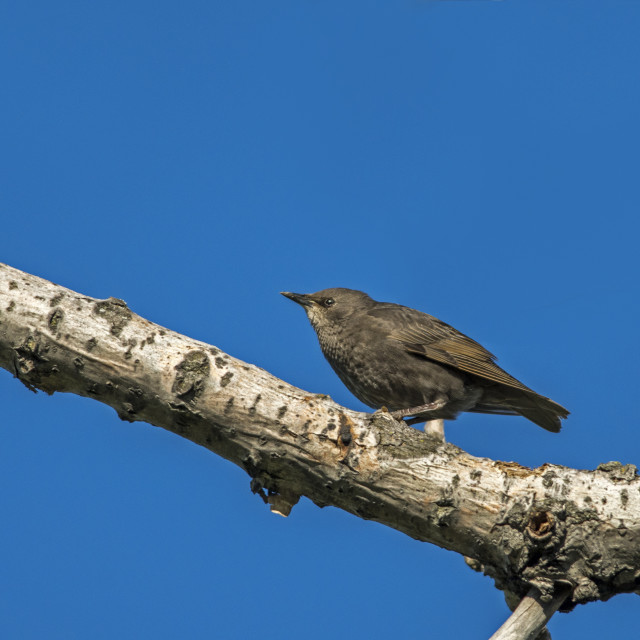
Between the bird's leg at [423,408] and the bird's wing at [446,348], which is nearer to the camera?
the bird's leg at [423,408]

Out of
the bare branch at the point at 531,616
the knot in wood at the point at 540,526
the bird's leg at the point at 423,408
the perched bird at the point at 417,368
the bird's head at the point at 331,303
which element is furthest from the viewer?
the bird's head at the point at 331,303

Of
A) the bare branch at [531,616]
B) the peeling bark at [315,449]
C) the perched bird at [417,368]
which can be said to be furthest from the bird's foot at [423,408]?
the bare branch at [531,616]

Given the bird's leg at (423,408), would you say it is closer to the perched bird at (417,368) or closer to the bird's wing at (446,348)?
the perched bird at (417,368)

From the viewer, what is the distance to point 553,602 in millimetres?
4211

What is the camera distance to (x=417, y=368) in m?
7.13

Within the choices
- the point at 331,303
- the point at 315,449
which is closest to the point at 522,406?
the point at 331,303

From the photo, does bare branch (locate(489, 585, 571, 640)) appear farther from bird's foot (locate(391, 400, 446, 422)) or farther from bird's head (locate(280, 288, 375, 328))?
bird's head (locate(280, 288, 375, 328))

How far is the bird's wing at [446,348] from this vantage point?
720 cm

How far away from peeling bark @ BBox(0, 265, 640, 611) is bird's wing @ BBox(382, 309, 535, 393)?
2558 mm

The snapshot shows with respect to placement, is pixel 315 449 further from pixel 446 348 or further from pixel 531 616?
pixel 446 348

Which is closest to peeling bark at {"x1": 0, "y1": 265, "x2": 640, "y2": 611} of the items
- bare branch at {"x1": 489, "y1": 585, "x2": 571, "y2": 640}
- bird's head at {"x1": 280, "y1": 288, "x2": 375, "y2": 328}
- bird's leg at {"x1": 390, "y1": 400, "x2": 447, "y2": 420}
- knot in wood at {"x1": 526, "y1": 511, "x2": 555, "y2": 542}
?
knot in wood at {"x1": 526, "y1": 511, "x2": 555, "y2": 542}

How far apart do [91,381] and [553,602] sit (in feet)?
9.30

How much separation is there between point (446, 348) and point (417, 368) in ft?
1.41

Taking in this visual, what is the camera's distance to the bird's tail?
719 cm
